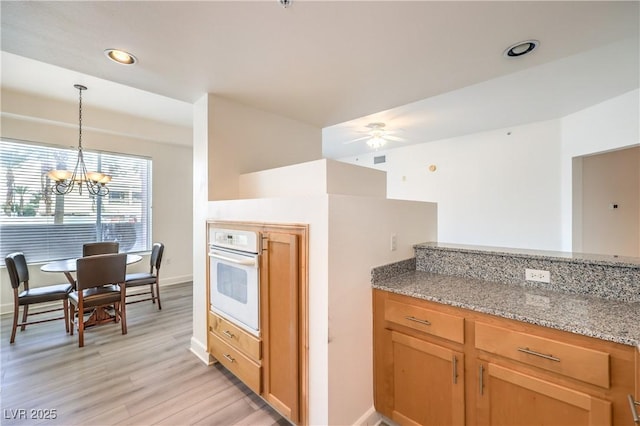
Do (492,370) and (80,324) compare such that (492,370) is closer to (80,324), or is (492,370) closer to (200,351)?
(200,351)

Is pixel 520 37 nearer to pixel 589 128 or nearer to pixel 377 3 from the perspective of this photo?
pixel 377 3

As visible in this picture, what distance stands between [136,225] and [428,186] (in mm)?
5628

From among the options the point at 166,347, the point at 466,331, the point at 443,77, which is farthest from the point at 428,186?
the point at 166,347

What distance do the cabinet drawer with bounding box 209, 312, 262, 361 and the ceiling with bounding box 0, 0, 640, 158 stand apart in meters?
2.00

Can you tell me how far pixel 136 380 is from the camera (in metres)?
2.27

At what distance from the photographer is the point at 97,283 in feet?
9.70

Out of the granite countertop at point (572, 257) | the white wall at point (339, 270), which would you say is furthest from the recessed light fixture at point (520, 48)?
the granite countertop at point (572, 257)

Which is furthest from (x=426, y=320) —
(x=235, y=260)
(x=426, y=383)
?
(x=235, y=260)

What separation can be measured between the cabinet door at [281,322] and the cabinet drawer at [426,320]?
61 cm

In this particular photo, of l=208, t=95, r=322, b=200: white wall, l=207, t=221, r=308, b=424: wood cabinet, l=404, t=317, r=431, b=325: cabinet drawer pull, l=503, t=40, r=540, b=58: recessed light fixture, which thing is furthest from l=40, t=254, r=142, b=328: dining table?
l=503, t=40, r=540, b=58: recessed light fixture

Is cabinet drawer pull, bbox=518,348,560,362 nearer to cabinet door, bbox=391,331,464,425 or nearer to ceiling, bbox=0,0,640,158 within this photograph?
cabinet door, bbox=391,331,464,425

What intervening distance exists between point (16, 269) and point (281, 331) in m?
3.32

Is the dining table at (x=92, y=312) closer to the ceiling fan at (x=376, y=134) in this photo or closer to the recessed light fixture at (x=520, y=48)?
the ceiling fan at (x=376, y=134)

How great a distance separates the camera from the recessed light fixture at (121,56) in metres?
1.84
